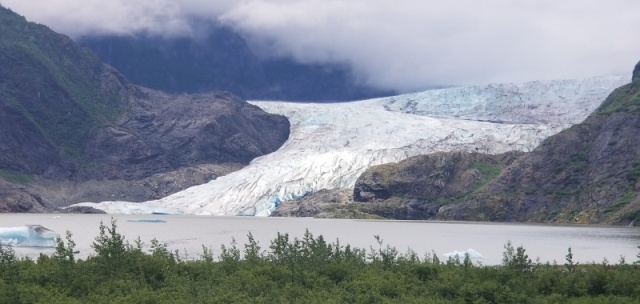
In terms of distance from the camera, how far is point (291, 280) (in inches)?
1563

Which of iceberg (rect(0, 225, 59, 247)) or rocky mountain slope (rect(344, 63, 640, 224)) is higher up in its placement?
rocky mountain slope (rect(344, 63, 640, 224))

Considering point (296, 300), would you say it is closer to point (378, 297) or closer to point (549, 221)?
point (378, 297)

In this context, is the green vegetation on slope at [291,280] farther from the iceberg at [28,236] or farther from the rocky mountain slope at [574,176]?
the rocky mountain slope at [574,176]

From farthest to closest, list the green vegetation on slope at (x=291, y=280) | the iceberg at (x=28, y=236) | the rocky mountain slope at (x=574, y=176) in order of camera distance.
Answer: the rocky mountain slope at (x=574, y=176) → the iceberg at (x=28, y=236) → the green vegetation on slope at (x=291, y=280)

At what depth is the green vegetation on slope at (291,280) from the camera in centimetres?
3469

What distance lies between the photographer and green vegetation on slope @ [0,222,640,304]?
34.7 metres

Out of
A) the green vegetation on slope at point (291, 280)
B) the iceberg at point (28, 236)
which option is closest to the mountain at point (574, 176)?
the iceberg at point (28, 236)

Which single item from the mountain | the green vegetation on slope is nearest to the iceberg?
the green vegetation on slope

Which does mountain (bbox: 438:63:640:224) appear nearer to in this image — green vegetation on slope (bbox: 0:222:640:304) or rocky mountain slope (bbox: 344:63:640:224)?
rocky mountain slope (bbox: 344:63:640:224)

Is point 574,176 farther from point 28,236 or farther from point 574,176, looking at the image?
point 28,236

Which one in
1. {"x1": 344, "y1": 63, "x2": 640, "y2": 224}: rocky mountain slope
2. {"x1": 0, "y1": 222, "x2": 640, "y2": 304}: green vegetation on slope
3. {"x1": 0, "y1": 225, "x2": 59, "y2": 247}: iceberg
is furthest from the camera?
{"x1": 344, "y1": 63, "x2": 640, "y2": 224}: rocky mountain slope

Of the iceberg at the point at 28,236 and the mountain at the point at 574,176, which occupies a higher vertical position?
the mountain at the point at 574,176

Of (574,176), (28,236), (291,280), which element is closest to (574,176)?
(574,176)

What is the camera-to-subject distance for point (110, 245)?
41125 millimetres
